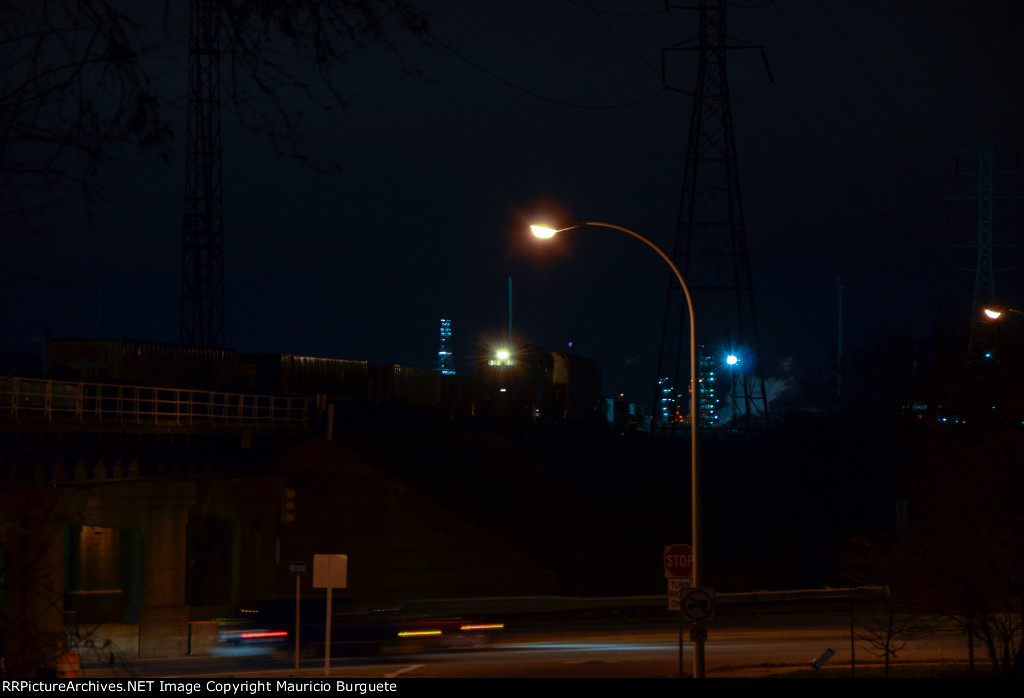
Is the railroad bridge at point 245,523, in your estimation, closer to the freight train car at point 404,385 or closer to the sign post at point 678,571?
the freight train car at point 404,385

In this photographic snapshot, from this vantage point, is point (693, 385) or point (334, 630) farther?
point (334, 630)

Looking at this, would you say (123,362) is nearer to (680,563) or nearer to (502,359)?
(502,359)

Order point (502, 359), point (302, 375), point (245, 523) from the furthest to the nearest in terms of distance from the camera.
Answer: point (502, 359), point (302, 375), point (245, 523)

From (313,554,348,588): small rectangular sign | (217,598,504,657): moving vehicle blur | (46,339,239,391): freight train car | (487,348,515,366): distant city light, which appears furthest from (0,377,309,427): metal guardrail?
(487,348,515,366): distant city light

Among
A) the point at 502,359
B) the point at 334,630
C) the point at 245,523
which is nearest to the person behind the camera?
the point at 334,630

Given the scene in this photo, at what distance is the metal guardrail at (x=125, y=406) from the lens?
28016 mm

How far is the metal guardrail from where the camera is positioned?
2802cm

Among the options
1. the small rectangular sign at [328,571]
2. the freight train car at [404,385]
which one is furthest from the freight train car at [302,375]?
the small rectangular sign at [328,571]

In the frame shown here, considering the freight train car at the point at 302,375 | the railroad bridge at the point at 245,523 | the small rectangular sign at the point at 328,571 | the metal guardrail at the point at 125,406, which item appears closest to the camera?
the small rectangular sign at the point at 328,571

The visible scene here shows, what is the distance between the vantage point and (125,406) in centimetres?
4588

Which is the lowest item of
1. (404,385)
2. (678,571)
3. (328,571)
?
(328,571)

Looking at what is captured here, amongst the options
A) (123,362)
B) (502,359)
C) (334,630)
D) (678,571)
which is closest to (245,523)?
(123,362)

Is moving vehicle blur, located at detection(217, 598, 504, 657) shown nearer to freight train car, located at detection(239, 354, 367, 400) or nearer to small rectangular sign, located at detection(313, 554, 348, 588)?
small rectangular sign, located at detection(313, 554, 348, 588)

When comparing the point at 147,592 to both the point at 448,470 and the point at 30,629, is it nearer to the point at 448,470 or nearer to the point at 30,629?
the point at 448,470
